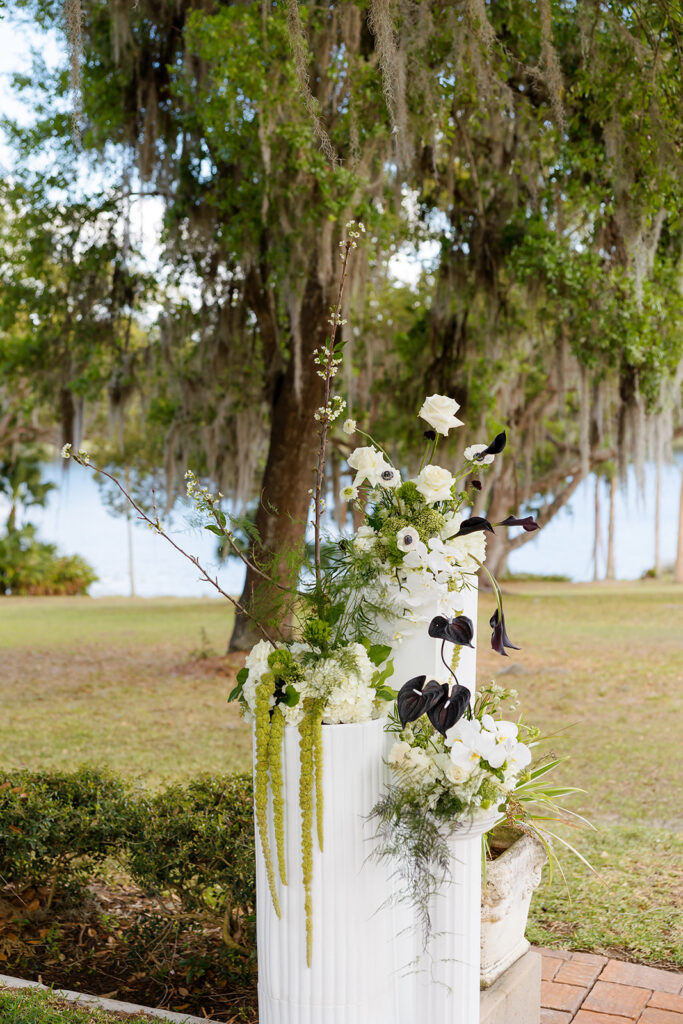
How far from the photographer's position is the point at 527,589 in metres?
19.2

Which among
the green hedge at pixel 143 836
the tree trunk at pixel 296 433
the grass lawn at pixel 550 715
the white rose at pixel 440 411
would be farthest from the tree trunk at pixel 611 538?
the white rose at pixel 440 411

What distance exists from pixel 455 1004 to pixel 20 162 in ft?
29.6

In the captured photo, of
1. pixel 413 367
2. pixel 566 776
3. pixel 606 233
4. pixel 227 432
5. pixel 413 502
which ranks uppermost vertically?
pixel 606 233

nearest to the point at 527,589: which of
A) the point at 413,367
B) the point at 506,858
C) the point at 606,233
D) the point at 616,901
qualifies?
the point at 413,367

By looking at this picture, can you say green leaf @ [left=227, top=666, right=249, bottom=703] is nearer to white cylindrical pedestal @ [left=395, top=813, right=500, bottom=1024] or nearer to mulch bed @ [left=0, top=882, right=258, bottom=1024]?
white cylindrical pedestal @ [left=395, top=813, right=500, bottom=1024]

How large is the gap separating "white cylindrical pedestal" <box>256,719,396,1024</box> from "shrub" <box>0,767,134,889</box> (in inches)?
53.6

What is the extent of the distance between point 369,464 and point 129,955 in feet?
6.75

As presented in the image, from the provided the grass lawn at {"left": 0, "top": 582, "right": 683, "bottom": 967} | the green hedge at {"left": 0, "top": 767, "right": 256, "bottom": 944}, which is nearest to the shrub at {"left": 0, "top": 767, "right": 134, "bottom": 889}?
the green hedge at {"left": 0, "top": 767, "right": 256, "bottom": 944}

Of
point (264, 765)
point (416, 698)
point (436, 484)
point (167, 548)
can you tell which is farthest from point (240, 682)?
point (167, 548)

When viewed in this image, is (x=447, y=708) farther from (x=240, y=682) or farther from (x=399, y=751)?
(x=240, y=682)

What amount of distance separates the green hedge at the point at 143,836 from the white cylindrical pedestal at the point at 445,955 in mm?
849

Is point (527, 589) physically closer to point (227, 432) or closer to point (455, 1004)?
point (227, 432)

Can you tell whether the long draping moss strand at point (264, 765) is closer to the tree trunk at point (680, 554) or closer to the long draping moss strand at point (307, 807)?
the long draping moss strand at point (307, 807)

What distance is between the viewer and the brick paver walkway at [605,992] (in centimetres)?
292
